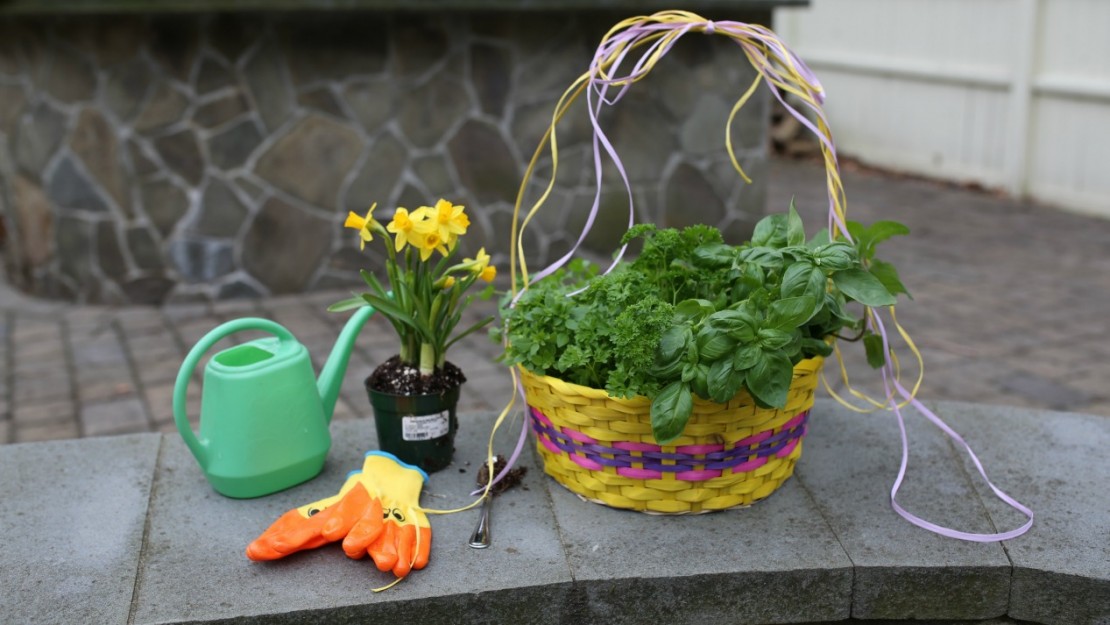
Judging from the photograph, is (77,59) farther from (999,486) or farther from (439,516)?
(999,486)

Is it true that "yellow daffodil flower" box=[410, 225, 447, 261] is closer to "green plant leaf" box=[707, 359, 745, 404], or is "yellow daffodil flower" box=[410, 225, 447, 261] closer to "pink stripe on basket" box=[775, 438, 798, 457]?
"green plant leaf" box=[707, 359, 745, 404]

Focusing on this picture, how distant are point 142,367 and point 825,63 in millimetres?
6444

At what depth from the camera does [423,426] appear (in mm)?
1974

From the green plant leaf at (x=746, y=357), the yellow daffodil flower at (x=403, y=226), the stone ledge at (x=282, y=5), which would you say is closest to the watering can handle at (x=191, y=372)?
the yellow daffodil flower at (x=403, y=226)

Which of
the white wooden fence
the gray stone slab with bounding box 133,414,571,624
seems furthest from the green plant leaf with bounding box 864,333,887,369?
the white wooden fence

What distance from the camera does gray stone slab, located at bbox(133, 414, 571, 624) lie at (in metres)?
1.62

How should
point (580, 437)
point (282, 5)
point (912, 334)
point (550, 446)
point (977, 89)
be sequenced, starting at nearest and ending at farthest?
point (580, 437)
point (550, 446)
point (282, 5)
point (912, 334)
point (977, 89)

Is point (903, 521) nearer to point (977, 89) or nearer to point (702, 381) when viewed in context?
point (702, 381)

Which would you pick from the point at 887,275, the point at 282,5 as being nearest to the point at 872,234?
the point at 887,275

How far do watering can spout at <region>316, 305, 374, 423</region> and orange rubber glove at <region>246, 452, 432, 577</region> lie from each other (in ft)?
0.62

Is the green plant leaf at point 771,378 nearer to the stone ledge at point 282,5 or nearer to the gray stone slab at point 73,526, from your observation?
the gray stone slab at point 73,526

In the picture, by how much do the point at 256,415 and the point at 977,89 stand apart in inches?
261

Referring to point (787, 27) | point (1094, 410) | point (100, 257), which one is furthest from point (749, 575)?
point (787, 27)

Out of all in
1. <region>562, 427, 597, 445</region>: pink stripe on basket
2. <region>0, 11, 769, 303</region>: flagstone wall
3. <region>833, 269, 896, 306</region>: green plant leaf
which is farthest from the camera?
<region>0, 11, 769, 303</region>: flagstone wall
